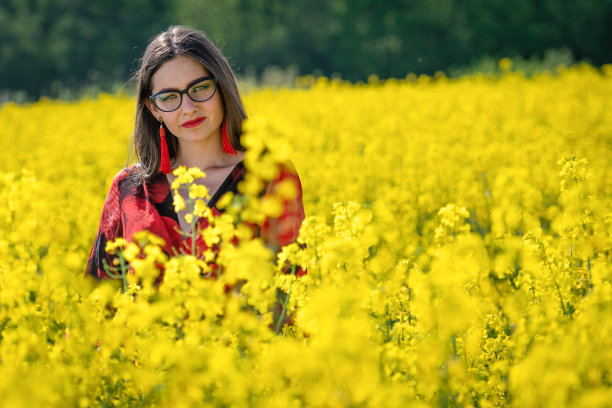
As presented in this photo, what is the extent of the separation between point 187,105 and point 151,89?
27 centimetres

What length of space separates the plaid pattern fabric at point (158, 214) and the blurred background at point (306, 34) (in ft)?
67.5

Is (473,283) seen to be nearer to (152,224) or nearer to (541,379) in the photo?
(541,379)

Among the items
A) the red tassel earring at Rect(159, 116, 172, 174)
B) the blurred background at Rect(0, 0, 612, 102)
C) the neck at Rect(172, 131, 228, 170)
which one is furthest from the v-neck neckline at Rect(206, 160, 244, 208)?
the blurred background at Rect(0, 0, 612, 102)

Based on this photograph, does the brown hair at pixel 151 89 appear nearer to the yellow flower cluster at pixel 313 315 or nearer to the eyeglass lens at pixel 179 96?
the eyeglass lens at pixel 179 96

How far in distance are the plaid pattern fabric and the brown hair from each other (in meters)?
0.10

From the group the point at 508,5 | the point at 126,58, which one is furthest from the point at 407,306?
the point at 126,58

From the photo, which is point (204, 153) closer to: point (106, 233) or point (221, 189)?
point (221, 189)

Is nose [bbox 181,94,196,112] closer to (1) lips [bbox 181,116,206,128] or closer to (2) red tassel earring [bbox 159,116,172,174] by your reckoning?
(1) lips [bbox 181,116,206,128]

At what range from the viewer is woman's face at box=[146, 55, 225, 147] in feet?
8.85

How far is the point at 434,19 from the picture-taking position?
25.9 m

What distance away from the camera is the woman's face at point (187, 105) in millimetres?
2697

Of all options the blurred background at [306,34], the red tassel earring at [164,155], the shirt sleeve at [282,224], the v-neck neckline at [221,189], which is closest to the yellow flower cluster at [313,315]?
the shirt sleeve at [282,224]

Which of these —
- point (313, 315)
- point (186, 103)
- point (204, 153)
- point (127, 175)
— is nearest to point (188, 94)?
point (186, 103)

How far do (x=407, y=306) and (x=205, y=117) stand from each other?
4.05 ft
